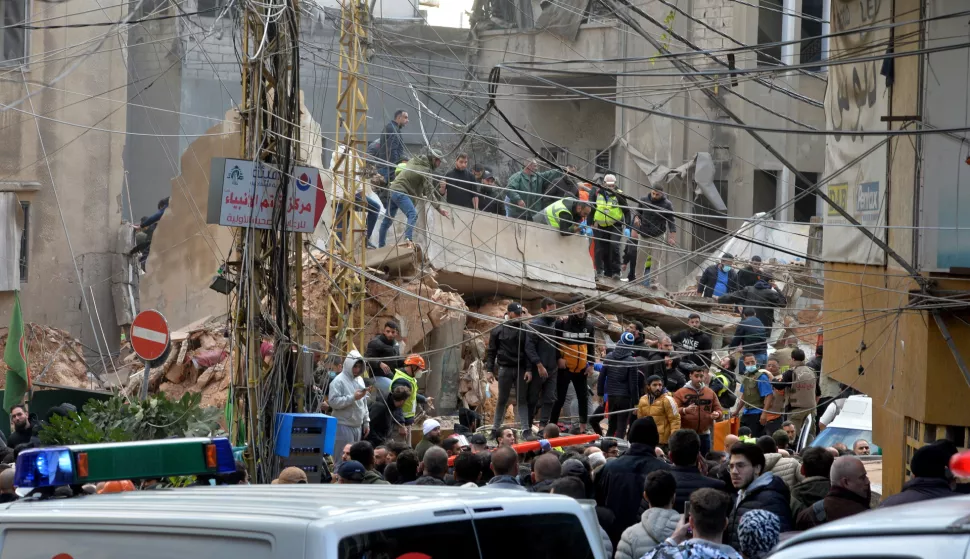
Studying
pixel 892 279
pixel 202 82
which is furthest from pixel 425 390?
pixel 202 82

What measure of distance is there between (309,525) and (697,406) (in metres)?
10.9

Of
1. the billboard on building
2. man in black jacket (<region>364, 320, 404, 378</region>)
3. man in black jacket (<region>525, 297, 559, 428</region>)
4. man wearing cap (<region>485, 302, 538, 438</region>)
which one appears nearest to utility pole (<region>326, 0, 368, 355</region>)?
man in black jacket (<region>364, 320, 404, 378</region>)

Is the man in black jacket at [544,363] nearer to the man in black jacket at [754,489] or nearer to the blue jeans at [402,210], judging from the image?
the blue jeans at [402,210]

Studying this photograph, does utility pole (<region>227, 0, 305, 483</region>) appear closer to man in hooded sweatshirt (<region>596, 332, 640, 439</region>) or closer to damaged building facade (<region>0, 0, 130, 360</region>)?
man in hooded sweatshirt (<region>596, 332, 640, 439</region>)

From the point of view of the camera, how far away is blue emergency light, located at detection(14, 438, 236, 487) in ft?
14.5

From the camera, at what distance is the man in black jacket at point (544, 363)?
15.0m

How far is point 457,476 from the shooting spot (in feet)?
25.1

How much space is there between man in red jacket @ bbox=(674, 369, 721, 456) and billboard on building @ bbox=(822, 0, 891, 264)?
2811 mm

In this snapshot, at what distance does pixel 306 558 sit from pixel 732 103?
25754 millimetres

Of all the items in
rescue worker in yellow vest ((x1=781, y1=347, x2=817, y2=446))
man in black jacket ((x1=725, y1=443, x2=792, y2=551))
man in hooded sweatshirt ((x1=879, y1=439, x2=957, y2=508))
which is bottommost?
rescue worker in yellow vest ((x1=781, y1=347, x2=817, y2=446))

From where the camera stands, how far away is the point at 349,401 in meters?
13.2

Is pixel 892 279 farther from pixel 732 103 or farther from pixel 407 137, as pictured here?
pixel 407 137

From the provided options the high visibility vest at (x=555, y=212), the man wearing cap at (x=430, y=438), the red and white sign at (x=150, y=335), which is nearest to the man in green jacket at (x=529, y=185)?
the high visibility vest at (x=555, y=212)

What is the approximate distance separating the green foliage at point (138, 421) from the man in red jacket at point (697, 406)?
5281 mm
